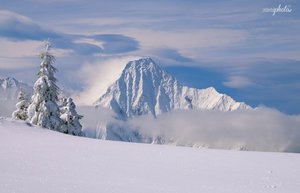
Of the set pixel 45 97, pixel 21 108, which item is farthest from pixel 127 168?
pixel 21 108

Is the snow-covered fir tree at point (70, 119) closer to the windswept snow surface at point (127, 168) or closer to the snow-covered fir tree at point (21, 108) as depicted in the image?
the snow-covered fir tree at point (21, 108)

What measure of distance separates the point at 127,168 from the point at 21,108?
1196 inches

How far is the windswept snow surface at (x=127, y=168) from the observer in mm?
18209

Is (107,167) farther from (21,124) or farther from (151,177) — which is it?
(21,124)

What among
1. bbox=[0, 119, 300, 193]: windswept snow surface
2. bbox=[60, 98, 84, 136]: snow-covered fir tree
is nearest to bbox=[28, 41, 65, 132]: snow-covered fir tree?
bbox=[60, 98, 84, 136]: snow-covered fir tree

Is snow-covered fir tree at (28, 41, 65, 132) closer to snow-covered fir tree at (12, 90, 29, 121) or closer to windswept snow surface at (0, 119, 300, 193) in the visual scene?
snow-covered fir tree at (12, 90, 29, 121)

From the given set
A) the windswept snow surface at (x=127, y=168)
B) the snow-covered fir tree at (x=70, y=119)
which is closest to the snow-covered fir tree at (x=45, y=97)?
the snow-covered fir tree at (x=70, y=119)

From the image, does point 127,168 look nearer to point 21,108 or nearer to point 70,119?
point 70,119

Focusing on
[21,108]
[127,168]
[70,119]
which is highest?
[21,108]

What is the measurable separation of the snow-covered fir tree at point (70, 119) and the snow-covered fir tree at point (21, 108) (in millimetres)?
3772

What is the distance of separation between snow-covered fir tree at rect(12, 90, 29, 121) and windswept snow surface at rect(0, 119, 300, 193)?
58.8 feet

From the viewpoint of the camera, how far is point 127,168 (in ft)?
72.7

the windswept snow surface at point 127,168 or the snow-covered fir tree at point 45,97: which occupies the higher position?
the snow-covered fir tree at point 45,97

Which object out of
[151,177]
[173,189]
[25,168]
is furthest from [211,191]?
[25,168]
